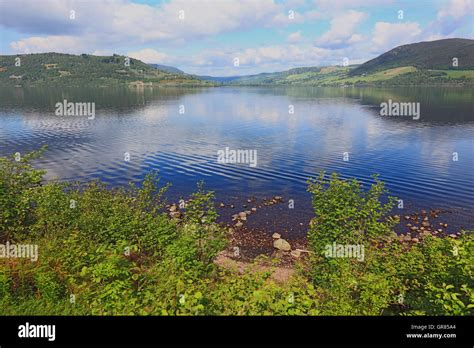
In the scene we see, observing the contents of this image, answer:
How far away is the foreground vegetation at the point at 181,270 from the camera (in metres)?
12.4

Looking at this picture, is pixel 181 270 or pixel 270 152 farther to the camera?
pixel 270 152

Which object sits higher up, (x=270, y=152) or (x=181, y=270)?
(x=270, y=152)

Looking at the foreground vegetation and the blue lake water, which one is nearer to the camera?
the foreground vegetation

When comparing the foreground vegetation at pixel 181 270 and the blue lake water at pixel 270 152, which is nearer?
the foreground vegetation at pixel 181 270

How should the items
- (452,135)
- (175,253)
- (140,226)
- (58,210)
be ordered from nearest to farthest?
(175,253), (140,226), (58,210), (452,135)

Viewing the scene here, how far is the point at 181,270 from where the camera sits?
16641mm

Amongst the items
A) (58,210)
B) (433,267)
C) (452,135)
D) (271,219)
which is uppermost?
(452,135)

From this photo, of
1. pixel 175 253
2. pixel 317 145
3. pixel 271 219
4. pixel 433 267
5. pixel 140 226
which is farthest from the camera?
pixel 317 145

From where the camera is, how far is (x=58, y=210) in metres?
24.4

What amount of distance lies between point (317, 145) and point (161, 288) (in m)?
71.5

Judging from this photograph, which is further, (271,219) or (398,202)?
(398,202)

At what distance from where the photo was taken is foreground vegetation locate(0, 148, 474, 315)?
12375 millimetres
